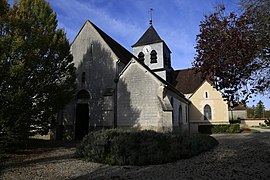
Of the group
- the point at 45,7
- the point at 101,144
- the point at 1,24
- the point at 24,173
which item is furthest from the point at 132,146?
the point at 45,7

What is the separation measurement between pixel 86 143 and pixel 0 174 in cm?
342

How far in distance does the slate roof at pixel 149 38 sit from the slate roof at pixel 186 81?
6.73m

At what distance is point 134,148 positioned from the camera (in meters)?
7.85

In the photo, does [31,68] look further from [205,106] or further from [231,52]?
[205,106]

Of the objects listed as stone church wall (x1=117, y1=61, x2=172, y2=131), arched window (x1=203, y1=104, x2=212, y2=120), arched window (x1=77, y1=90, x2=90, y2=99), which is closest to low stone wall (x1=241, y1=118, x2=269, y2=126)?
arched window (x1=203, y1=104, x2=212, y2=120)

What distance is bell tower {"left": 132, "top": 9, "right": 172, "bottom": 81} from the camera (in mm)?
25547

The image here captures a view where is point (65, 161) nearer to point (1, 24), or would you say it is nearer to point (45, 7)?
point (1, 24)

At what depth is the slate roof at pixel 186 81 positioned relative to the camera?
2734 centimetres

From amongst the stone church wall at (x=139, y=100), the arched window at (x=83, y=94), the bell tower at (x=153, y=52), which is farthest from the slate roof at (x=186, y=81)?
the arched window at (x=83, y=94)

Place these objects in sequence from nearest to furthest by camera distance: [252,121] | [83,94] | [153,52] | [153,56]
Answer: [83,94], [153,52], [153,56], [252,121]

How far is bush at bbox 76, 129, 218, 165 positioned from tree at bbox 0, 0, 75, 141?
3188 mm

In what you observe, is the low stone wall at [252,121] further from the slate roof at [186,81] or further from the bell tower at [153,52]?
the bell tower at [153,52]

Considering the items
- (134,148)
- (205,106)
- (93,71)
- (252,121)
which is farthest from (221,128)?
(252,121)

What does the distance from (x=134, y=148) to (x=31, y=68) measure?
6272mm
